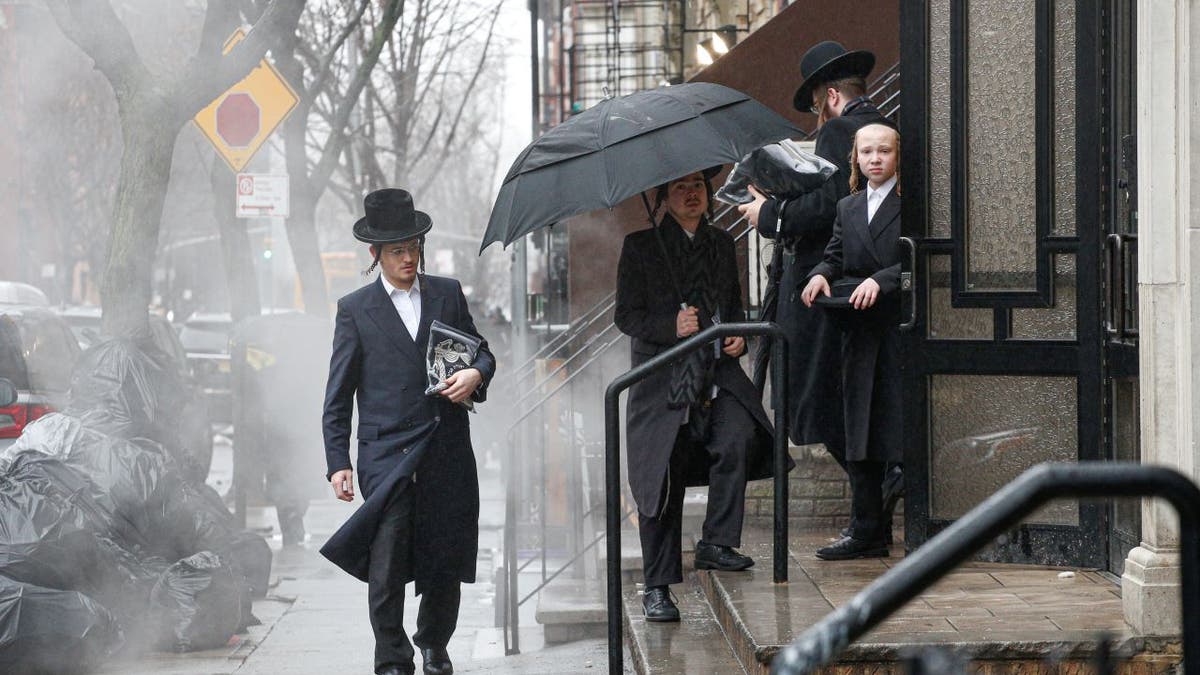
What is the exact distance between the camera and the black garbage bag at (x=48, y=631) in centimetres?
712

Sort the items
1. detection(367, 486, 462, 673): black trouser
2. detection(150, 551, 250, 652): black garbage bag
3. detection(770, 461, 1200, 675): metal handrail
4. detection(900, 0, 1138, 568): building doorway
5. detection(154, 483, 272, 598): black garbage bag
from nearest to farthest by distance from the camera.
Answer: detection(770, 461, 1200, 675): metal handrail → detection(900, 0, 1138, 568): building doorway → detection(367, 486, 462, 673): black trouser → detection(150, 551, 250, 652): black garbage bag → detection(154, 483, 272, 598): black garbage bag

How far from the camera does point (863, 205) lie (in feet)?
21.2

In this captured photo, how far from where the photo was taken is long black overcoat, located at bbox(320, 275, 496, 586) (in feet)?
21.0

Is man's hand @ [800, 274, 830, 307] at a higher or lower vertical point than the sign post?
lower

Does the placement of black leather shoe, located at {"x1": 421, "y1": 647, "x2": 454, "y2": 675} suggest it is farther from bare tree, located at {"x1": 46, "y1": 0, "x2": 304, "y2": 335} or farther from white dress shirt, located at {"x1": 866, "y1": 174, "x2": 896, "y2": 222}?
bare tree, located at {"x1": 46, "y1": 0, "x2": 304, "y2": 335}

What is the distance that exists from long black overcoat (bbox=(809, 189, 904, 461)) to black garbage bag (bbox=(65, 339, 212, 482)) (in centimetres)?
449

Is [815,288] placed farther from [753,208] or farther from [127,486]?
[127,486]

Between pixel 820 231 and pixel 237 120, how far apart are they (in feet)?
26.4

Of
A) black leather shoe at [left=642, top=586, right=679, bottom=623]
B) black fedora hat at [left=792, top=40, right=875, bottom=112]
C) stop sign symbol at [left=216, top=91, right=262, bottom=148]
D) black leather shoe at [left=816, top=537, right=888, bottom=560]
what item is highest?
stop sign symbol at [left=216, top=91, right=262, bottom=148]

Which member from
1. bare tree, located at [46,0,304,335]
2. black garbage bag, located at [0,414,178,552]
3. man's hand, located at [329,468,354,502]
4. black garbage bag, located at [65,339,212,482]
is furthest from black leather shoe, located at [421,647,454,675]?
bare tree, located at [46,0,304,335]

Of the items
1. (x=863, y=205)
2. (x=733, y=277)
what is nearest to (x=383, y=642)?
(x=733, y=277)

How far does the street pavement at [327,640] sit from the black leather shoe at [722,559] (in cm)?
109

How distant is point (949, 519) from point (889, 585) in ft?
12.5

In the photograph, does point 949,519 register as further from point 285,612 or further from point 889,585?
point 285,612
